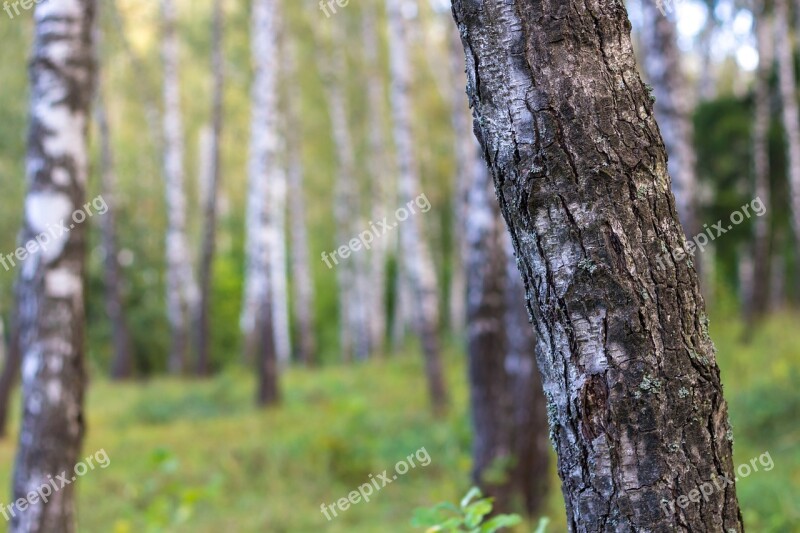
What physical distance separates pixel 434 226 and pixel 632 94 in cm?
2310

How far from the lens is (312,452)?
8.07m

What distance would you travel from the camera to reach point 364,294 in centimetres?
1922

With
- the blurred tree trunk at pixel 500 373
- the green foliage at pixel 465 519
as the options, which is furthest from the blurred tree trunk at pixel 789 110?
the green foliage at pixel 465 519

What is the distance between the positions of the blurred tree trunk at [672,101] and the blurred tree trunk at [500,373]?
1788 millimetres

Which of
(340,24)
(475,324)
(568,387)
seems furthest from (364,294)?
A: (568,387)

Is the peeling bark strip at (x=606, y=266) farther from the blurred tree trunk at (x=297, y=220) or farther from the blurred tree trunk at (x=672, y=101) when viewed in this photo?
the blurred tree trunk at (x=297, y=220)

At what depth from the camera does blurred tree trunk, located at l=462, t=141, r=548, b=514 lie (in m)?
5.45

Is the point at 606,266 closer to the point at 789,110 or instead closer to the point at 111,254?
the point at 789,110

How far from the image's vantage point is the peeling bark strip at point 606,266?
1555 millimetres

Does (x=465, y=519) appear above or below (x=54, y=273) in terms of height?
below

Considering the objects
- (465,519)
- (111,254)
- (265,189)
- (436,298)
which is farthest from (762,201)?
(111,254)

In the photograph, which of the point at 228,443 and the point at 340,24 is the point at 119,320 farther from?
the point at 340,24

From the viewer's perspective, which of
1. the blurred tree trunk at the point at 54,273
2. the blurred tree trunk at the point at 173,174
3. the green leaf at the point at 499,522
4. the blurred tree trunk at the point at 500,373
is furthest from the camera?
the blurred tree trunk at the point at 173,174

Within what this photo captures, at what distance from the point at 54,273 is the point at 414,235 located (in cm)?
708
